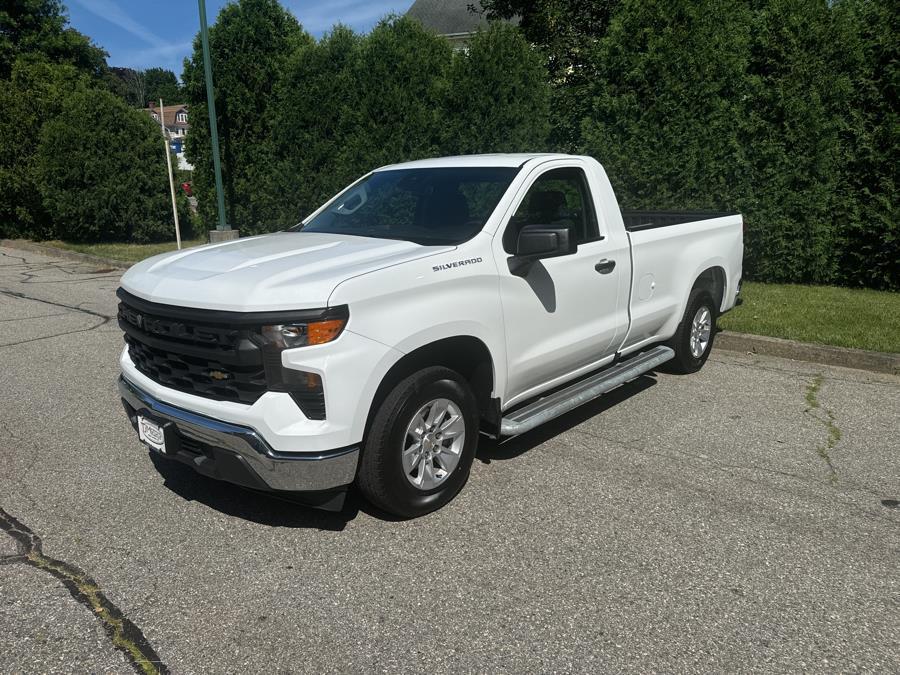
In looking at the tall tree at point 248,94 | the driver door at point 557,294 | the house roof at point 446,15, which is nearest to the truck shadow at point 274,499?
the driver door at point 557,294

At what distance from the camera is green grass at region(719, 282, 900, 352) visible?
7.28 m

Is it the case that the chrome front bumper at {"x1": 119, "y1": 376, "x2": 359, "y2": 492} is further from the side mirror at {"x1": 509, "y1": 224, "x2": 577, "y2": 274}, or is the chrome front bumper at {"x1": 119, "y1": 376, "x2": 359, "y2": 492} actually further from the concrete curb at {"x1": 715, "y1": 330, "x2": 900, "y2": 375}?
the concrete curb at {"x1": 715, "y1": 330, "x2": 900, "y2": 375}

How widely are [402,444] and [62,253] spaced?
1555cm

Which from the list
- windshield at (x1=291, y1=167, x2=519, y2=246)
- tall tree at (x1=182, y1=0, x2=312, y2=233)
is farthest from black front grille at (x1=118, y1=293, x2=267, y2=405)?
tall tree at (x1=182, y1=0, x2=312, y2=233)

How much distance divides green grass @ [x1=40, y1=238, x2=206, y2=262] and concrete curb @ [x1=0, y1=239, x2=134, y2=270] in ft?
0.49

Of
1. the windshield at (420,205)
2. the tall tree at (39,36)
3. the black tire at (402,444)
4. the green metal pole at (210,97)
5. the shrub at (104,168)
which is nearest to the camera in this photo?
the black tire at (402,444)

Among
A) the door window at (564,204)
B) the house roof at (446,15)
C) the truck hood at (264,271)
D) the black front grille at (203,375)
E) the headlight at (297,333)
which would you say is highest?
the house roof at (446,15)

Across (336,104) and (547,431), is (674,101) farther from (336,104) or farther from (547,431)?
(547,431)

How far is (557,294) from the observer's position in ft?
14.5

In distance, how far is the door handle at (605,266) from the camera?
480 cm

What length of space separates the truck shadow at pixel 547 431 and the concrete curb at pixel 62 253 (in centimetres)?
1082

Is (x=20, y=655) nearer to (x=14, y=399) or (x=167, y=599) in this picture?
(x=167, y=599)

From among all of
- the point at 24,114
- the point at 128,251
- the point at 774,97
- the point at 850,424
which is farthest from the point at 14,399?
the point at 24,114

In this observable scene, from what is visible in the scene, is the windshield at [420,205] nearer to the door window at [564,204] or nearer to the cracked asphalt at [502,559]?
the door window at [564,204]
